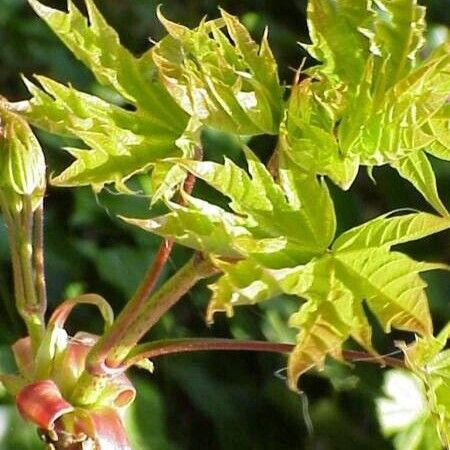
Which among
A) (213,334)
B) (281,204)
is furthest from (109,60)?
(213,334)

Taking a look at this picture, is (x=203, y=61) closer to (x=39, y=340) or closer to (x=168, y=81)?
(x=168, y=81)

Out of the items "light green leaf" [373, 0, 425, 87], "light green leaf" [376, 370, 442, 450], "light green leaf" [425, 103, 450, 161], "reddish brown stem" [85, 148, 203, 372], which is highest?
"light green leaf" [373, 0, 425, 87]

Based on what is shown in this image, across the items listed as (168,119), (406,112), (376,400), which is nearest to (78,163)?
(168,119)

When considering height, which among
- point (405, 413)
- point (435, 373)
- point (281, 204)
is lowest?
point (405, 413)

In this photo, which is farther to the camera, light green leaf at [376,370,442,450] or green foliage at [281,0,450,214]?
light green leaf at [376,370,442,450]

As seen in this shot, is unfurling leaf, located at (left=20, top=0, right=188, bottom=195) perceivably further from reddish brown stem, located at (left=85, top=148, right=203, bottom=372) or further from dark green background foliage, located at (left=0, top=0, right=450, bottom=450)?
dark green background foliage, located at (left=0, top=0, right=450, bottom=450)

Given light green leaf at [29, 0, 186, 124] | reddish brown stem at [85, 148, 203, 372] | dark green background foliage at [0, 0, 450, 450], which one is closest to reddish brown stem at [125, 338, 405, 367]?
reddish brown stem at [85, 148, 203, 372]

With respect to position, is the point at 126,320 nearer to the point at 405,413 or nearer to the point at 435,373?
the point at 435,373
